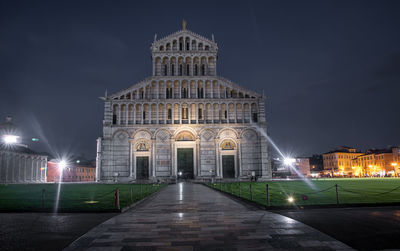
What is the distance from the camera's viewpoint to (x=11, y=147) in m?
50.3

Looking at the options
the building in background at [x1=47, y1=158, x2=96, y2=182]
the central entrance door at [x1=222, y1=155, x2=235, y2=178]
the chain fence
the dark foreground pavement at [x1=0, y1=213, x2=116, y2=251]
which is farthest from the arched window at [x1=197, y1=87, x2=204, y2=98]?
the building in background at [x1=47, y1=158, x2=96, y2=182]

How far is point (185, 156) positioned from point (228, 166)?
744cm

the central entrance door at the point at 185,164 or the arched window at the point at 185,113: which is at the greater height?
the arched window at the point at 185,113

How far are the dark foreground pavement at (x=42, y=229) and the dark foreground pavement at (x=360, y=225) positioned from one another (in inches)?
274

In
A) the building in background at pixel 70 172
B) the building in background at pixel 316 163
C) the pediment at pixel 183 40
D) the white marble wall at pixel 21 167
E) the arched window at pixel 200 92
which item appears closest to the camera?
the white marble wall at pixel 21 167

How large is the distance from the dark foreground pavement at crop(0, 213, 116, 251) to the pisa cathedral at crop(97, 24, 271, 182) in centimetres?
3414

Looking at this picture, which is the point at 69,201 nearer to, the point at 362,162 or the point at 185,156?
the point at 185,156

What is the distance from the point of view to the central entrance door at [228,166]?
46469 mm

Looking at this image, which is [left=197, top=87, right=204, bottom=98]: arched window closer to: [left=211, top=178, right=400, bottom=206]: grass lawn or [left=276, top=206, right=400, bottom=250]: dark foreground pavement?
[left=211, top=178, right=400, bottom=206]: grass lawn

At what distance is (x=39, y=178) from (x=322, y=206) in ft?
202

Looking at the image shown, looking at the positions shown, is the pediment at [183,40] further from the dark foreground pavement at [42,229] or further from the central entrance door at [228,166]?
the dark foreground pavement at [42,229]

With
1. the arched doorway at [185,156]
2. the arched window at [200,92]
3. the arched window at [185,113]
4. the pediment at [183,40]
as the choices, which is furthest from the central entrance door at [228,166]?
the pediment at [183,40]

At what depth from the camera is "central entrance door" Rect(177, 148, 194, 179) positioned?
4647 cm

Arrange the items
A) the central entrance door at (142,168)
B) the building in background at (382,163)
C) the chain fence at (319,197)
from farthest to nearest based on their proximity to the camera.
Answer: the building in background at (382,163), the central entrance door at (142,168), the chain fence at (319,197)
